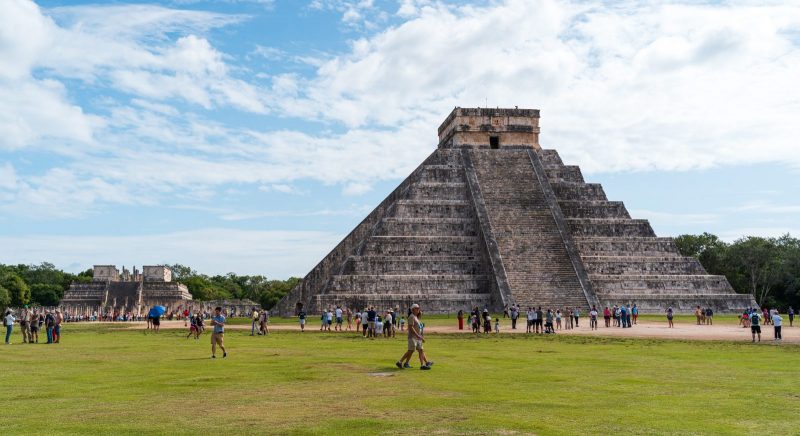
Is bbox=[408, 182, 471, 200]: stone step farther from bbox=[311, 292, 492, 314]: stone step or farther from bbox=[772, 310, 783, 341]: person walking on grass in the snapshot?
bbox=[772, 310, 783, 341]: person walking on grass

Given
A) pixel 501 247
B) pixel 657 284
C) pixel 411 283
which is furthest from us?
pixel 501 247

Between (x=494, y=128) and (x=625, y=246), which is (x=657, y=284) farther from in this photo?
(x=494, y=128)

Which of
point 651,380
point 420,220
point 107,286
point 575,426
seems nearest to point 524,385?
point 651,380

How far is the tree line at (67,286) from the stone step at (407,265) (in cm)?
5290

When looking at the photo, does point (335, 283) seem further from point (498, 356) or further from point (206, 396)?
point (206, 396)

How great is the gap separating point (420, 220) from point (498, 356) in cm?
2463

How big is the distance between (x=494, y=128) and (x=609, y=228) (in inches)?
395

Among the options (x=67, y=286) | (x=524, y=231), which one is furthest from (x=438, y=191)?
(x=67, y=286)

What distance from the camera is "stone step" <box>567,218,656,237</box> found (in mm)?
41281

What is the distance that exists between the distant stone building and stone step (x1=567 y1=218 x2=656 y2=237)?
38.9 metres

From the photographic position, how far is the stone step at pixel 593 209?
4253 centimetres

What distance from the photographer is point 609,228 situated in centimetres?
4144

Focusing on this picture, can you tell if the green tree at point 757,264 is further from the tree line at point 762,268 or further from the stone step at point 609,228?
the stone step at point 609,228

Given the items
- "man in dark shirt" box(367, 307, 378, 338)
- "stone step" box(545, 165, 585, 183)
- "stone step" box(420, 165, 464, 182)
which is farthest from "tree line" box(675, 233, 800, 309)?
"man in dark shirt" box(367, 307, 378, 338)
